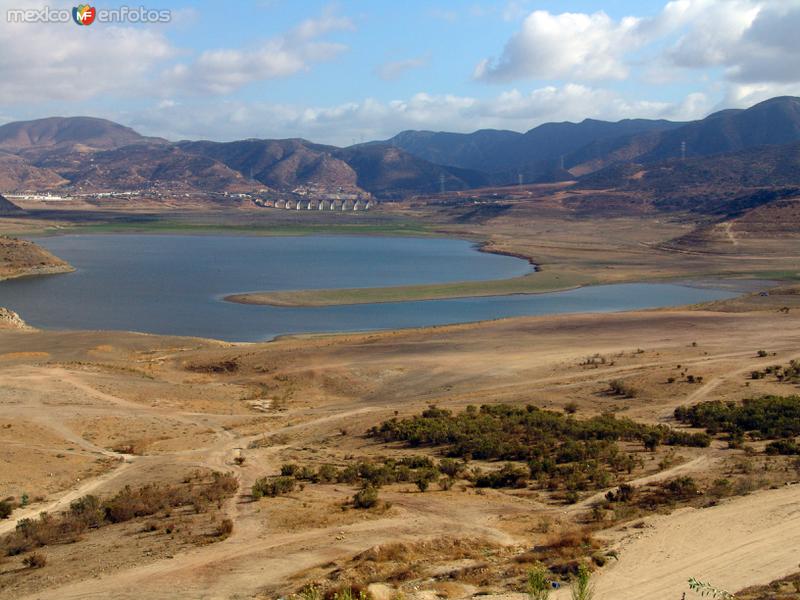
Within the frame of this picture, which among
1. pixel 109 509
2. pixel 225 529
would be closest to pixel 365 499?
pixel 225 529

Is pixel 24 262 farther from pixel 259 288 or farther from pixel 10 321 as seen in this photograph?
pixel 10 321

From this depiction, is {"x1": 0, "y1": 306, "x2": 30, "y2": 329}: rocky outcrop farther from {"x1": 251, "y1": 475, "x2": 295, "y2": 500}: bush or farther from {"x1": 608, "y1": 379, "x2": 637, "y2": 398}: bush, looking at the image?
{"x1": 251, "y1": 475, "x2": 295, "y2": 500}: bush

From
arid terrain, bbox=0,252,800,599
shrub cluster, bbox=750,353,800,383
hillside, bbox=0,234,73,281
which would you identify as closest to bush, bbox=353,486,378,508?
arid terrain, bbox=0,252,800,599

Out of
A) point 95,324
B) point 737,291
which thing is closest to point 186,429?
point 95,324

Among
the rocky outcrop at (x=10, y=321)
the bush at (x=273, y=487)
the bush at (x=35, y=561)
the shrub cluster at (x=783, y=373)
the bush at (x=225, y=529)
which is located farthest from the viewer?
the rocky outcrop at (x=10, y=321)

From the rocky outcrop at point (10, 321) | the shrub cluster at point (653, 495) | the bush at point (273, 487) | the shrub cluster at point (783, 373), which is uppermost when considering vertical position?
the shrub cluster at point (653, 495)

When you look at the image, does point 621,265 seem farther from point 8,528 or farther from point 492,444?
point 8,528

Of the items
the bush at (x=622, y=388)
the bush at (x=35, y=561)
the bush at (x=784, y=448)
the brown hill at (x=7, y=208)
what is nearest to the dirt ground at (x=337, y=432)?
the bush at (x=35, y=561)

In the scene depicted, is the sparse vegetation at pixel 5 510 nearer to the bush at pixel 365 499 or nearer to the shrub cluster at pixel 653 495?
the bush at pixel 365 499
